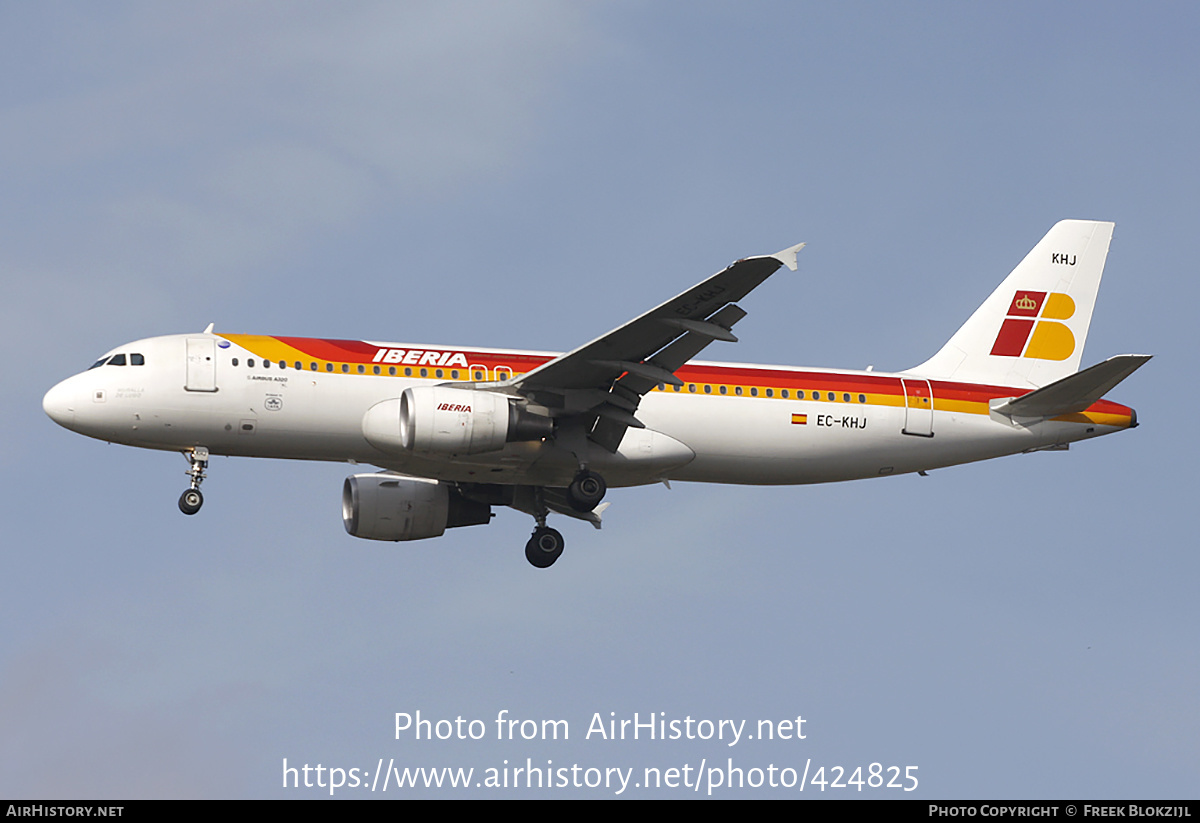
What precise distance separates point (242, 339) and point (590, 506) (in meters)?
8.77

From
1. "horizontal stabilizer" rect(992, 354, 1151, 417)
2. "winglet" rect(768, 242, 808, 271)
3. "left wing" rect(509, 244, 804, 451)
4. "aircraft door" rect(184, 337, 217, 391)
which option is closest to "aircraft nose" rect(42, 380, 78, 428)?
"aircraft door" rect(184, 337, 217, 391)

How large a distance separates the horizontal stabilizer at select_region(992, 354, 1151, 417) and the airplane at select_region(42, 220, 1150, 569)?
56mm

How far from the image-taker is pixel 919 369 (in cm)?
4159

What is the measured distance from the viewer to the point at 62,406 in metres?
35.8

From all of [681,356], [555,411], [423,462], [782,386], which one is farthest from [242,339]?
[782,386]

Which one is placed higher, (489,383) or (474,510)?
(489,383)

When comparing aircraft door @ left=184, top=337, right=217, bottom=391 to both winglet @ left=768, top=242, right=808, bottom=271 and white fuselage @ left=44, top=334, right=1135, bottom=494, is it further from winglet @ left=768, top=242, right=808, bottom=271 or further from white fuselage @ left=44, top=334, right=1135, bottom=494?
winglet @ left=768, top=242, right=808, bottom=271

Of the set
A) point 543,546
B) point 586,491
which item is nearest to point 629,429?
point 586,491

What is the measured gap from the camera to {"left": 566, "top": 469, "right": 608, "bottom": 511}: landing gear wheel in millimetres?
36562

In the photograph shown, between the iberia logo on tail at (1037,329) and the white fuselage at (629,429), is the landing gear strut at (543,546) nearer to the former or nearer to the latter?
the white fuselage at (629,429)

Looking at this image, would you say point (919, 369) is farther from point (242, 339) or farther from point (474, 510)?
point (242, 339)

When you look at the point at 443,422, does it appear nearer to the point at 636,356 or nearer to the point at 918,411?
the point at 636,356

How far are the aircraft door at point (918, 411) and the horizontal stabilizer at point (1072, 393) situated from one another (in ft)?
5.80

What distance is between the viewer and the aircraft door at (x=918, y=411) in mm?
39344
